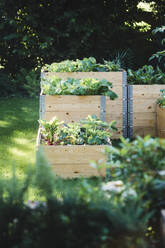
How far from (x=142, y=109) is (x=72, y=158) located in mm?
1745

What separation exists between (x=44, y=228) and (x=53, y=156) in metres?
1.69

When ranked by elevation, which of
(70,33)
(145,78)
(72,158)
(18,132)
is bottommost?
(72,158)

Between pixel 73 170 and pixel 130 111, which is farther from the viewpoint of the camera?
pixel 130 111

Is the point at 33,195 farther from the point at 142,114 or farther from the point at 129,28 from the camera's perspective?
the point at 129,28

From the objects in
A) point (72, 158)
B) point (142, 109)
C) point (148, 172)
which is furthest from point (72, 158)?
point (142, 109)

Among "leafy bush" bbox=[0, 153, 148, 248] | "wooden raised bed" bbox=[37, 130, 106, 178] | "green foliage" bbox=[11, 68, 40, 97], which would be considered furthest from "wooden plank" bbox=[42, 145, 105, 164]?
"green foliage" bbox=[11, 68, 40, 97]

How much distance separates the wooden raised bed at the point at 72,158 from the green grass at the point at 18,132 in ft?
0.94

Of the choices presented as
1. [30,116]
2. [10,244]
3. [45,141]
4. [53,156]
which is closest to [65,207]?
[10,244]

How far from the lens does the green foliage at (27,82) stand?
780 centimetres

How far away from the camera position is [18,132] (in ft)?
16.5

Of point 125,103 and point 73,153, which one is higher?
point 125,103

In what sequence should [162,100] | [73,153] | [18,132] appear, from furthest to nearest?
[18,132] < [162,100] < [73,153]

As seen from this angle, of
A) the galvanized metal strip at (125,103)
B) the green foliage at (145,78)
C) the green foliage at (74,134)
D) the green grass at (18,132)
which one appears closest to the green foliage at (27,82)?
the green grass at (18,132)

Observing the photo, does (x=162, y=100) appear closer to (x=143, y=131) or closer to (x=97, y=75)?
(x=143, y=131)
